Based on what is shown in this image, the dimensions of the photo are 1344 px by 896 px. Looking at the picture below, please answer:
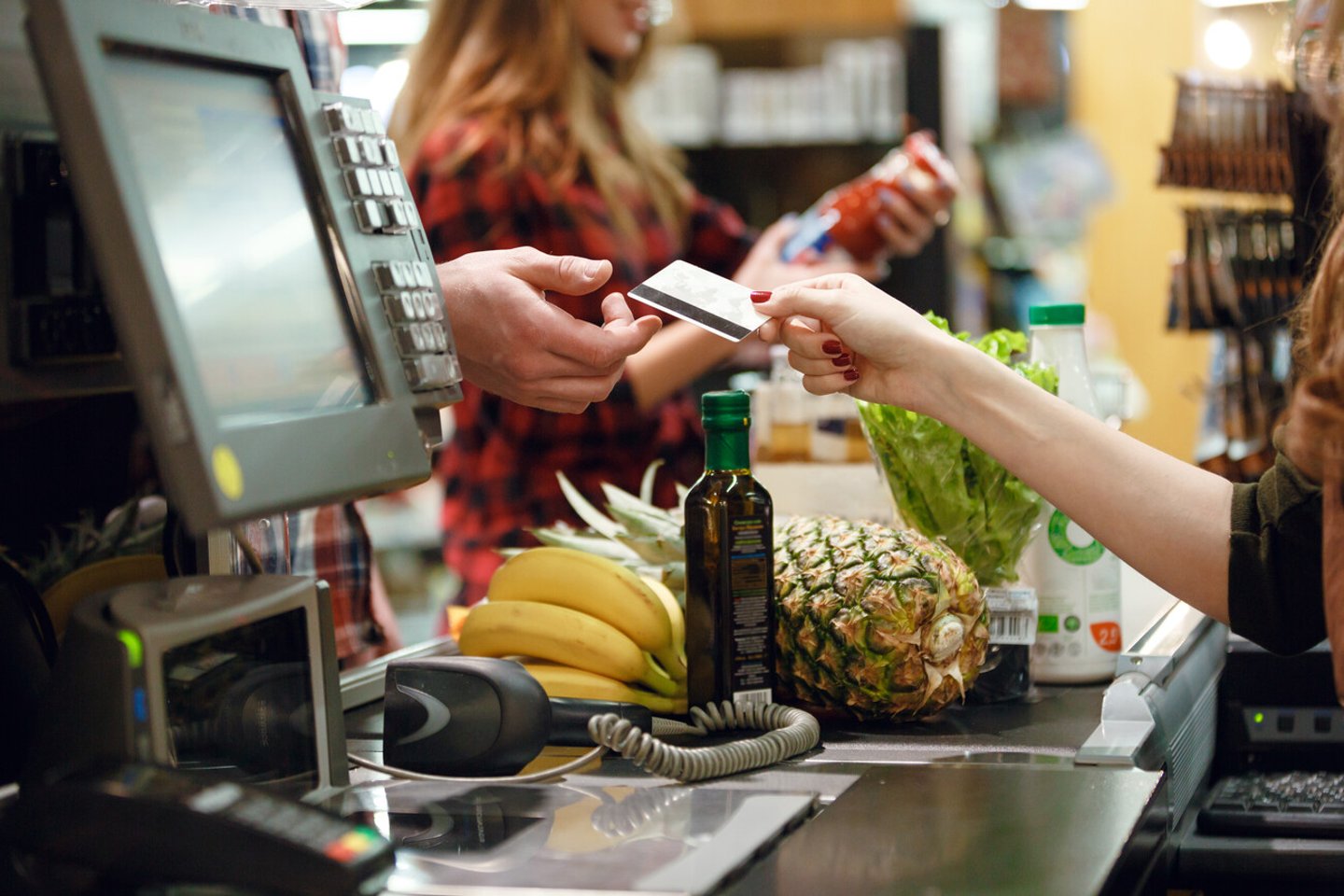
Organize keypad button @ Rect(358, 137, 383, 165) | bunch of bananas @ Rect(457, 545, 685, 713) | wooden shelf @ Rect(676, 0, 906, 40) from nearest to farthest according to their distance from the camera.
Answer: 1. keypad button @ Rect(358, 137, 383, 165)
2. bunch of bananas @ Rect(457, 545, 685, 713)
3. wooden shelf @ Rect(676, 0, 906, 40)

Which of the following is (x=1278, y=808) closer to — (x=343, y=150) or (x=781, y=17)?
(x=343, y=150)

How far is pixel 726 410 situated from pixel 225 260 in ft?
1.64

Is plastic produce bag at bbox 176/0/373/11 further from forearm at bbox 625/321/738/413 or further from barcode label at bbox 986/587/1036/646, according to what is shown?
forearm at bbox 625/321/738/413

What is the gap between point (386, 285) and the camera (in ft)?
3.30

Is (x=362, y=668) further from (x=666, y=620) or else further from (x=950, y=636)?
(x=950, y=636)

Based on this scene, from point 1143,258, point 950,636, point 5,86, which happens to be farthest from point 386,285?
point 1143,258

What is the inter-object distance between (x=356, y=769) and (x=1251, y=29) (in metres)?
5.95

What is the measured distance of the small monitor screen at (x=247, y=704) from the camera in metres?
0.92

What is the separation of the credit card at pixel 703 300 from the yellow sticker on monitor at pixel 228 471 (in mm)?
483

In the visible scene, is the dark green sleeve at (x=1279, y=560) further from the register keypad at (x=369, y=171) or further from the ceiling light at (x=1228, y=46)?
the ceiling light at (x=1228, y=46)

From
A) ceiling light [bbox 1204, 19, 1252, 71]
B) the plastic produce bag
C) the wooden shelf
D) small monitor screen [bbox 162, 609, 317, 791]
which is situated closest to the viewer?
small monitor screen [bbox 162, 609, 317, 791]

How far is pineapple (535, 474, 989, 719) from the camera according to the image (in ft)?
4.17

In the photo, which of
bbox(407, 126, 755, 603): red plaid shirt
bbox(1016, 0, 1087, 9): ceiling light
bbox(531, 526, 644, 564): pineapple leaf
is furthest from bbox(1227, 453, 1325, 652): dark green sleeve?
bbox(1016, 0, 1087, 9): ceiling light

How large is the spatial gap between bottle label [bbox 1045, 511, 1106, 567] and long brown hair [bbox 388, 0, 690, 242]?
1280 mm
